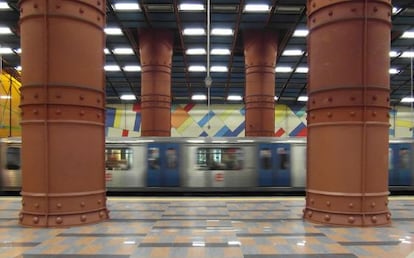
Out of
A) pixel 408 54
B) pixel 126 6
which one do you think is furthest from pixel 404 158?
pixel 126 6

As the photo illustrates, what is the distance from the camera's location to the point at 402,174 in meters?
15.0

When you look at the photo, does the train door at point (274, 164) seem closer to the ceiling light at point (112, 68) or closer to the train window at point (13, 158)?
the train window at point (13, 158)

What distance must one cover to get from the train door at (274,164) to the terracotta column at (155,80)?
6196 millimetres

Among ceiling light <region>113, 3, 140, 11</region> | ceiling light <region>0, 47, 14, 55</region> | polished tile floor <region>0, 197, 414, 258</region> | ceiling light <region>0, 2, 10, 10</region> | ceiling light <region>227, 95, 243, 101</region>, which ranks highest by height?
ceiling light <region>113, 3, 140, 11</region>

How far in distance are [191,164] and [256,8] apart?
24.3 feet

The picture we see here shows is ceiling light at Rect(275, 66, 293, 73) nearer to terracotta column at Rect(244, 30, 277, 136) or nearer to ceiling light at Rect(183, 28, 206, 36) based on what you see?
terracotta column at Rect(244, 30, 277, 136)

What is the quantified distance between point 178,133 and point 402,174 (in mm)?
22951

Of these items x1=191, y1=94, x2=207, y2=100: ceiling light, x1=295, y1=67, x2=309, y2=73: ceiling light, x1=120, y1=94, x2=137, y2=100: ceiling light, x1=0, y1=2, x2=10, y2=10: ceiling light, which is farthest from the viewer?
x1=191, y1=94, x2=207, y2=100: ceiling light

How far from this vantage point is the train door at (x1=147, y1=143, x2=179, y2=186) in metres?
14.4

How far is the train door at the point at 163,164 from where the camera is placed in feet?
47.2

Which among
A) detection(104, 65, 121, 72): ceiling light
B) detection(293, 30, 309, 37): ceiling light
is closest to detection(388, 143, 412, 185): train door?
detection(293, 30, 309, 37): ceiling light

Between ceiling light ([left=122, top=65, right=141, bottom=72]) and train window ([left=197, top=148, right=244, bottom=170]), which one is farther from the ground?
ceiling light ([left=122, top=65, right=141, bottom=72])

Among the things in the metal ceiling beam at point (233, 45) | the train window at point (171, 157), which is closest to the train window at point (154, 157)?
the train window at point (171, 157)

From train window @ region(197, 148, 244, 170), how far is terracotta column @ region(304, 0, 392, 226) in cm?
719
